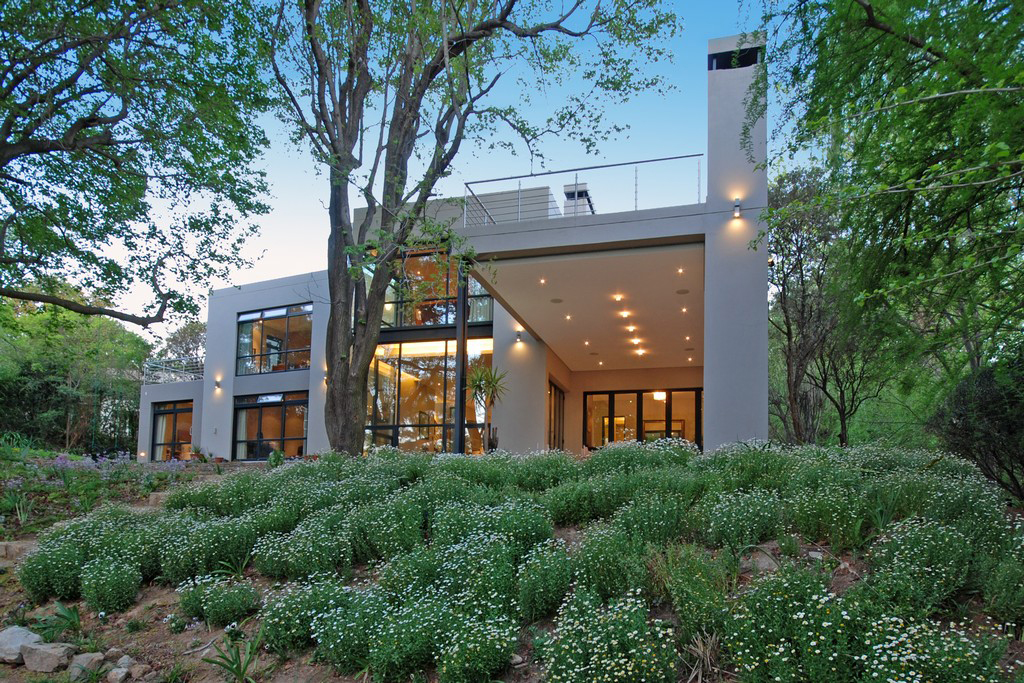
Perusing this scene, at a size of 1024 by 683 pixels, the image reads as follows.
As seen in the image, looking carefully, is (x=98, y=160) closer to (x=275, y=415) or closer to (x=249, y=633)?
(x=249, y=633)

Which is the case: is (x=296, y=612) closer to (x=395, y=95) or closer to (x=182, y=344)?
(x=395, y=95)

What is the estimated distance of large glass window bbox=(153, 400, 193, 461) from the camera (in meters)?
23.3

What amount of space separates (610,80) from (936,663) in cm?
1027

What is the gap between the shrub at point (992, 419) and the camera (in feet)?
22.7

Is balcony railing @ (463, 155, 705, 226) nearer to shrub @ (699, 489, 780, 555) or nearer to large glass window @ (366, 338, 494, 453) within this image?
large glass window @ (366, 338, 494, 453)

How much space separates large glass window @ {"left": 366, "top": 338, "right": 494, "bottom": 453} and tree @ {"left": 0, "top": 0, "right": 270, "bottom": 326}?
257 inches

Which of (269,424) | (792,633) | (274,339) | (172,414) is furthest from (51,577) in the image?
(172,414)

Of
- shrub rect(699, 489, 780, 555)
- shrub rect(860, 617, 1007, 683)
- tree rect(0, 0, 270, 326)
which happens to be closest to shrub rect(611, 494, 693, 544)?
shrub rect(699, 489, 780, 555)

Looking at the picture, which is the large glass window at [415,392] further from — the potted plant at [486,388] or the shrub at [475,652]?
the shrub at [475,652]

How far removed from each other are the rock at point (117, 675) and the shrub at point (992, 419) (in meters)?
7.82

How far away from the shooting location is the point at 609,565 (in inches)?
184

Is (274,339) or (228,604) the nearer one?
(228,604)

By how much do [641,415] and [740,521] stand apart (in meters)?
16.4

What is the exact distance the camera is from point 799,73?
22.7ft
